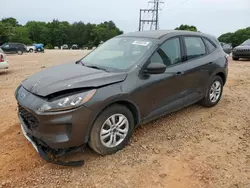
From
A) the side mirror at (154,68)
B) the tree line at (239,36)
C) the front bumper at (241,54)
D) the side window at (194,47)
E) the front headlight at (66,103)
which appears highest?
the tree line at (239,36)

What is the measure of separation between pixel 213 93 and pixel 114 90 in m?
2.78

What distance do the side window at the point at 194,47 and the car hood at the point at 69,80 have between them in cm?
159

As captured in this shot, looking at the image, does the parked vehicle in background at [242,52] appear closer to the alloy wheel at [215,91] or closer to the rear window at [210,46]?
the alloy wheel at [215,91]

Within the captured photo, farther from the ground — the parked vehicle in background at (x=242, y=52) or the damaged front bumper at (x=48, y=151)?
the parked vehicle in background at (x=242, y=52)

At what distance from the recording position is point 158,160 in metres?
3.22

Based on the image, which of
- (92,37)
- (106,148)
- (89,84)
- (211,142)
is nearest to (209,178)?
(211,142)

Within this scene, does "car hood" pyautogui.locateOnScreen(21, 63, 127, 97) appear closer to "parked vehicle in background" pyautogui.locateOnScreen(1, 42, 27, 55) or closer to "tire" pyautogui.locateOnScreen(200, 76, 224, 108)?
"tire" pyautogui.locateOnScreen(200, 76, 224, 108)

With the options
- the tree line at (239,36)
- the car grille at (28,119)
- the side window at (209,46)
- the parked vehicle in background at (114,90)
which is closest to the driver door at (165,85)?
the parked vehicle in background at (114,90)

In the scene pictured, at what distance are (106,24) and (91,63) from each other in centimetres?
11984

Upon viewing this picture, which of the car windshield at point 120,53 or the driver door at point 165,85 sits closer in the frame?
the driver door at point 165,85

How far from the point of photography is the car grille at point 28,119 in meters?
2.89

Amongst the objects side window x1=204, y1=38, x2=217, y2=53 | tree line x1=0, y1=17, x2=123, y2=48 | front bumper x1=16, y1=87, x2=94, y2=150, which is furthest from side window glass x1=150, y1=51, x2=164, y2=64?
tree line x1=0, y1=17, x2=123, y2=48

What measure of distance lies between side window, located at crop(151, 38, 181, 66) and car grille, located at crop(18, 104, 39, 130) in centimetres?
183

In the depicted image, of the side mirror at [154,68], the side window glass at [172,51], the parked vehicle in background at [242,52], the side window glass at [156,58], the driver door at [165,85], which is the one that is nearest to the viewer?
the side mirror at [154,68]
